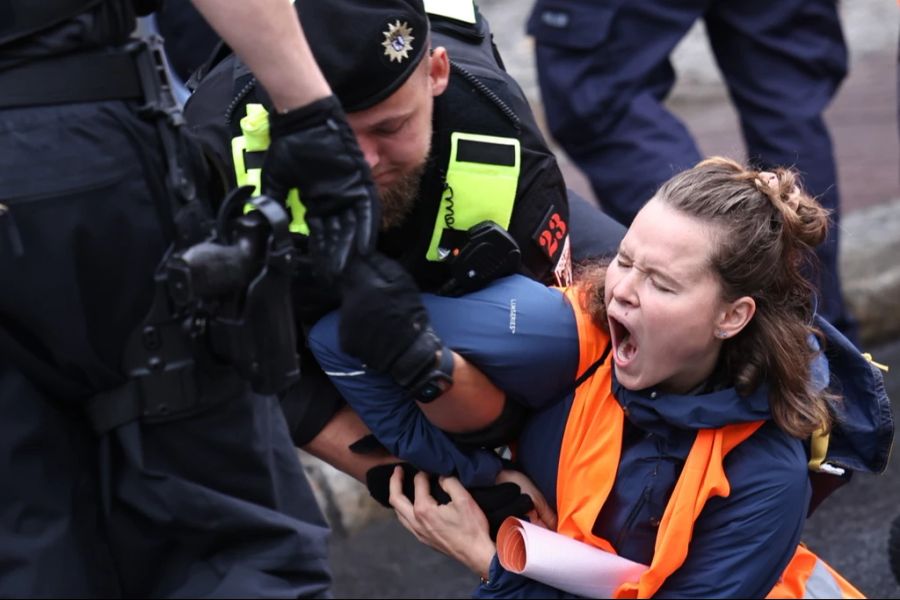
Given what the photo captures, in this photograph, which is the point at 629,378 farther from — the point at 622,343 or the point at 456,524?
the point at 456,524

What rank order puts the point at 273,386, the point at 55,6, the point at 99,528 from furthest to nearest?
the point at 99,528 → the point at 273,386 → the point at 55,6

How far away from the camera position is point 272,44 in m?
1.93

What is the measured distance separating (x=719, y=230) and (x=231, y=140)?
0.75 metres

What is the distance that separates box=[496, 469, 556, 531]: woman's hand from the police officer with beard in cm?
43

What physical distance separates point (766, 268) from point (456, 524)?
63cm

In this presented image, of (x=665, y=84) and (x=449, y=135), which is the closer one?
(x=449, y=135)

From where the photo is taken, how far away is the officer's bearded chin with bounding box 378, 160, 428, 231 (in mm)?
2355

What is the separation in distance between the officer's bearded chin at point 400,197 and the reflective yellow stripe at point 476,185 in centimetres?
5

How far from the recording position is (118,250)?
2.01m

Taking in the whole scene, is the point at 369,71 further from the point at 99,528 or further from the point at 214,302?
the point at 99,528

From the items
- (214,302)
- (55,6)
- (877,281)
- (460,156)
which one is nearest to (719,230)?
(460,156)

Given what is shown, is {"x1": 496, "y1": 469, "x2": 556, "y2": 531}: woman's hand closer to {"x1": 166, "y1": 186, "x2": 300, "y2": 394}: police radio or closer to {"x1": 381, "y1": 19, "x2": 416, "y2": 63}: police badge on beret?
A: {"x1": 166, "y1": 186, "x2": 300, "y2": 394}: police radio

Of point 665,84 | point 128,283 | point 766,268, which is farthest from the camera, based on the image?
point 665,84

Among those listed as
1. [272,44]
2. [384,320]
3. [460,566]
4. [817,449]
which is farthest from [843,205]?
[272,44]
